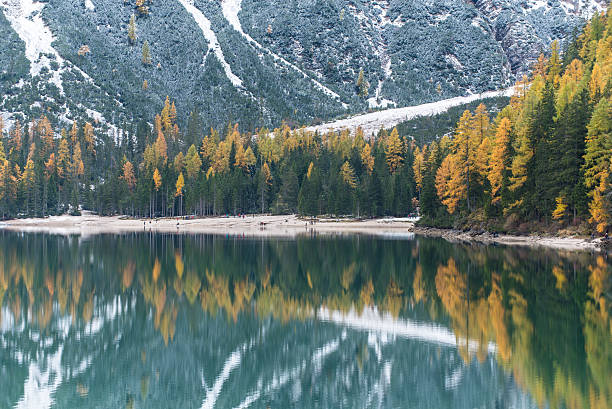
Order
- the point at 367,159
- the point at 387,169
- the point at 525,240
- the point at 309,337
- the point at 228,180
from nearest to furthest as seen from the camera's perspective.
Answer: the point at 309,337, the point at 525,240, the point at 387,169, the point at 228,180, the point at 367,159

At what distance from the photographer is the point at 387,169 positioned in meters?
123

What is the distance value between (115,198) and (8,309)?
11130 centimetres

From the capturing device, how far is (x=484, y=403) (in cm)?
1380

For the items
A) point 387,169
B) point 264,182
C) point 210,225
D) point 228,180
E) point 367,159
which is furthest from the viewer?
point 367,159

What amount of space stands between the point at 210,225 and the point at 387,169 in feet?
127

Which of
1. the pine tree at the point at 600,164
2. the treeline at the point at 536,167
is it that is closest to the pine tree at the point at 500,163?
the treeline at the point at 536,167

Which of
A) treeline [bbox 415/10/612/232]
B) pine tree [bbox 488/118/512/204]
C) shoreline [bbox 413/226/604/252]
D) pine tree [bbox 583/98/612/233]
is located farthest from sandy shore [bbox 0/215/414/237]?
pine tree [bbox 583/98/612/233]

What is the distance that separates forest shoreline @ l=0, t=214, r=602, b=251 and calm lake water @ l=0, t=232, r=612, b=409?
34743mm

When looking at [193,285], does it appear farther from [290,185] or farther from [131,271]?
[290,185]

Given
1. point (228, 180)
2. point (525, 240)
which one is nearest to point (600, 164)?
point (525, 240)

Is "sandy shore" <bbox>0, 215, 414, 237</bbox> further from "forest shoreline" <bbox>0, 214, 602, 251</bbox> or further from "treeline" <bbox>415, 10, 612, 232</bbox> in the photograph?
"treeline" <bbox>415, 10, 612, 232</bbox>

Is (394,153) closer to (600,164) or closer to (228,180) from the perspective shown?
(228,180)

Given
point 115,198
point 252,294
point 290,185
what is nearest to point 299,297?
point 252,294

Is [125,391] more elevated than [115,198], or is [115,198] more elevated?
[115,198]
